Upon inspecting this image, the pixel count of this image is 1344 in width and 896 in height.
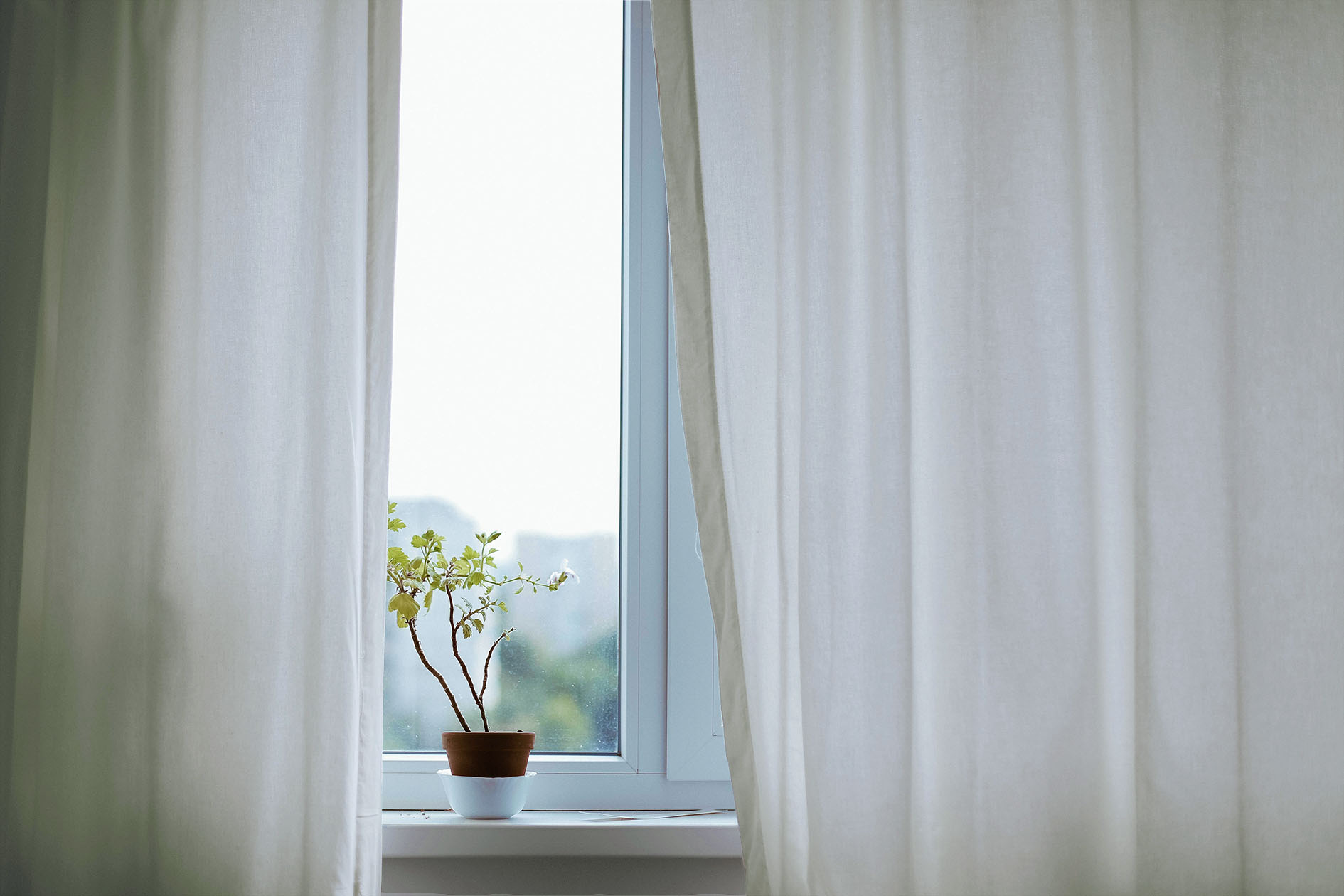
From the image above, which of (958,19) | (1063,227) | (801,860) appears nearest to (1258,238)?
(1063,227)

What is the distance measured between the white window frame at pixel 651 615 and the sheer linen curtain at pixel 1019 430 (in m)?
0.26

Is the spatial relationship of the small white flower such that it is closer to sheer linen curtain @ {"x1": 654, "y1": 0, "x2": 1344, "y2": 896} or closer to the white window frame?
the white window frame

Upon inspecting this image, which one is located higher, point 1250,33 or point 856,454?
point 1250,33

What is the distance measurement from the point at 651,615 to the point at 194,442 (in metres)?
0.69

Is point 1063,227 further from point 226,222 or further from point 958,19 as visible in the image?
point 226,222

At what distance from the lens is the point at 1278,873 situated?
1.24 metres

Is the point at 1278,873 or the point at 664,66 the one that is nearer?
the point at 1278,873

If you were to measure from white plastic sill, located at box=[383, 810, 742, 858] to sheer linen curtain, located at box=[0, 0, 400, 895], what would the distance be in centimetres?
13

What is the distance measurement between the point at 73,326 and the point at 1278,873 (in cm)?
165

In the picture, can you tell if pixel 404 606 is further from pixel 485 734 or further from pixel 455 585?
pixel 485 734

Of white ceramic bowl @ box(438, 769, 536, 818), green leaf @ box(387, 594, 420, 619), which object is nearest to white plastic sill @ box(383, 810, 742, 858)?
white ceramic bowl @ box(438, 769, 536, 818)

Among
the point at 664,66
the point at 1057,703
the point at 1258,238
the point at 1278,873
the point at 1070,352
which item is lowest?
the point at 1278,873

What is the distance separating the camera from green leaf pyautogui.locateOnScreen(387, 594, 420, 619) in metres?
1.41

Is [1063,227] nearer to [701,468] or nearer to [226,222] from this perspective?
[701,468]
